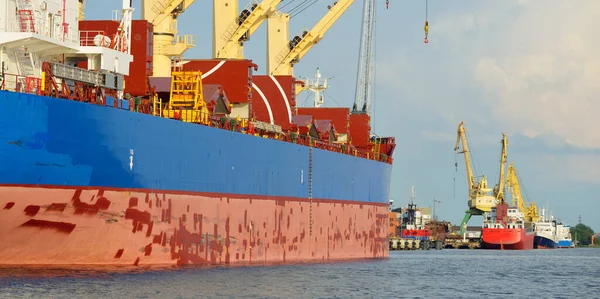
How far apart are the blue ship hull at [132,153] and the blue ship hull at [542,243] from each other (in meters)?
77.6

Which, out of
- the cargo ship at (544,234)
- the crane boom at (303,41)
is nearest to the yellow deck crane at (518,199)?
the cargo ship at (544,234)

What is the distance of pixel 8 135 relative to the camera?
29234 millimetres

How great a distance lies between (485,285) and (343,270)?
6.44m

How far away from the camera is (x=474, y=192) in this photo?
114688 millimetres

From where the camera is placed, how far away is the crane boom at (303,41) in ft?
191

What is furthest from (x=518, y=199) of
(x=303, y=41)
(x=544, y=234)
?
(x=303, y=41)

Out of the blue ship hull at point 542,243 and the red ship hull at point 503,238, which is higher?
the red ship hull at point 503,238

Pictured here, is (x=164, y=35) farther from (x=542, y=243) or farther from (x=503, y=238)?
(x=542, y=243)

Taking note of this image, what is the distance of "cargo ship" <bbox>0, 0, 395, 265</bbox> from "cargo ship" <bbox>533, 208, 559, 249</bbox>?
75.1m

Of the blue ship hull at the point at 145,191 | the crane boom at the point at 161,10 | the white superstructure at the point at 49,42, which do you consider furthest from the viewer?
the crane boom at the point at 161,10

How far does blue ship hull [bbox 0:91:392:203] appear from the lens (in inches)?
1162

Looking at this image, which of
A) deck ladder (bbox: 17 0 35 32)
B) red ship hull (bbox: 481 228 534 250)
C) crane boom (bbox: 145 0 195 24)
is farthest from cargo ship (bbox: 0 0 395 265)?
red ship hull (bbox: 481 228 534 250)

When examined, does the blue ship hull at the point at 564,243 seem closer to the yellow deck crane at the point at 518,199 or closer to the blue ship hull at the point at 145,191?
the yellow deck crane at the point at 518,199

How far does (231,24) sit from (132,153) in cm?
1932
